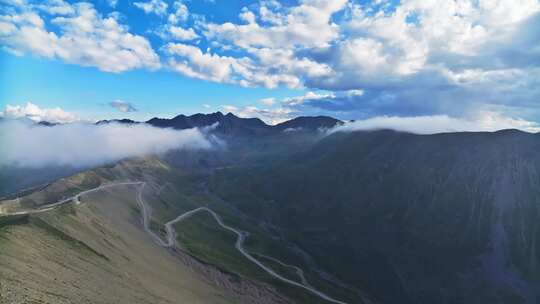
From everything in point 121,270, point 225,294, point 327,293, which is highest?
point 121,270

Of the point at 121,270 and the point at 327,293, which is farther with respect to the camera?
the point at 327,293

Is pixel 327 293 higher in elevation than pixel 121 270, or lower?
lower

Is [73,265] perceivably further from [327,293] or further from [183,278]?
[327,293]

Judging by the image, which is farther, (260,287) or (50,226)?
(260,287)

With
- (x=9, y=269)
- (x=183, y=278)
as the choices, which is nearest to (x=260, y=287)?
(x=183, y=278)

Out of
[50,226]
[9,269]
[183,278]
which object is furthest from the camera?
[183,278]

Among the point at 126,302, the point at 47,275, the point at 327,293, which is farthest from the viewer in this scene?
the point at 327,293

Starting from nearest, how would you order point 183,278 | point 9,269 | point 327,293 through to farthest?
point 9,269
point 183,278
point 327,293

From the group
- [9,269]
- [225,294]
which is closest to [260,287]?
[225,294]

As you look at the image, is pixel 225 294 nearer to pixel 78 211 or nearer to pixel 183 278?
pixel 183 278
